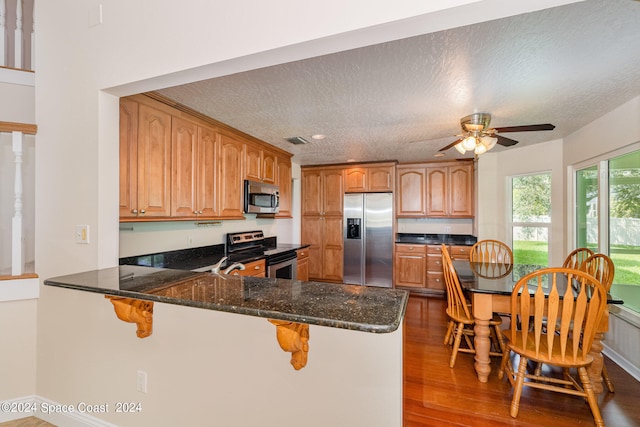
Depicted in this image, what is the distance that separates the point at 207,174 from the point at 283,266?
1.50 meters

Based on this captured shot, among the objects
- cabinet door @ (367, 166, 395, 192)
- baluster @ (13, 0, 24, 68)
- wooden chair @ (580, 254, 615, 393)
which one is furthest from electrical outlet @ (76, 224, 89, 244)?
cabinet door @ (367, 166, 395, 192)

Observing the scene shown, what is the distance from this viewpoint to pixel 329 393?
4.22 feet

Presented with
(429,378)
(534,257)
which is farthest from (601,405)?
(534,257)

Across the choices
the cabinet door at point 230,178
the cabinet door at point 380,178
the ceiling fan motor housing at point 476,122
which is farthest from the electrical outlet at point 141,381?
the cabinet door at point 380,178

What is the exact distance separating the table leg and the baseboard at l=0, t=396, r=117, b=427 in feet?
8.35

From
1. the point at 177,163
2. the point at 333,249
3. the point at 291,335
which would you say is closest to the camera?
the point at 291,335

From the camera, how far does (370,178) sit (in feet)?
16.3

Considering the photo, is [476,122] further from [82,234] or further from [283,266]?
[82,234]

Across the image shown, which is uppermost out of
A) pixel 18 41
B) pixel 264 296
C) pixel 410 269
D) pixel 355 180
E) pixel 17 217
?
pixel 18 41

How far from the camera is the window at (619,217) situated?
8.20 feet

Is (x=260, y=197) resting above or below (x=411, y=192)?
below

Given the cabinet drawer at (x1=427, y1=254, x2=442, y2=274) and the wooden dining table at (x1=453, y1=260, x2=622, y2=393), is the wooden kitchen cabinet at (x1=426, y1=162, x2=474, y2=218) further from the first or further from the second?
the wooden dining table at (x1=453, y1=260, x2=622, y2=393)

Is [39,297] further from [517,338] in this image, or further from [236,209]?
[517,338]

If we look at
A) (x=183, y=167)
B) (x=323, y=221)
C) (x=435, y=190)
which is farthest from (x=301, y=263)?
(x=435, y=190)
